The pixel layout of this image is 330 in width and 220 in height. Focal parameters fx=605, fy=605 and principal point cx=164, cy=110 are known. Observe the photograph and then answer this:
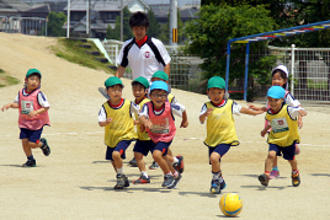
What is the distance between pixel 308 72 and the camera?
25.1 meters

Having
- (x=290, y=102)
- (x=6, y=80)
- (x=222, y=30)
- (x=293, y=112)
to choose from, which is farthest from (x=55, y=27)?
(x=293, y=112)

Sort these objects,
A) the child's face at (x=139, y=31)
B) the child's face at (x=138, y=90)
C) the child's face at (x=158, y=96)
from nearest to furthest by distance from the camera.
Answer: the child's face at (x=158, y=96) < the child's face at (x=138, y=90) < the child's face at (x=139, y=31)

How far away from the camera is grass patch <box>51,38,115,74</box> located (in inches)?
1124

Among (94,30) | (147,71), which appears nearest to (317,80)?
(147,71)

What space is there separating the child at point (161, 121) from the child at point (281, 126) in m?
1.25

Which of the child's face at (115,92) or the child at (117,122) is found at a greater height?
the child's face at (115,92)

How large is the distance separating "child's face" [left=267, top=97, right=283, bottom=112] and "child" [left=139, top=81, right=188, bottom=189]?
1218 mm

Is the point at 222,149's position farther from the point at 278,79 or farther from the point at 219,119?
the point at 278,79

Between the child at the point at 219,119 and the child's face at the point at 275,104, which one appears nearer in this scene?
the child at the point at 219,119

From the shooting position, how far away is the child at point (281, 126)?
8.15 metres

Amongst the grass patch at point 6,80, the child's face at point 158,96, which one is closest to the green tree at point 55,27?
the grass patch at point 6,80

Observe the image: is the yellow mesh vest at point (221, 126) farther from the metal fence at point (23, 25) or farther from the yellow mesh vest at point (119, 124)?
the metal fence at point (23, 25)

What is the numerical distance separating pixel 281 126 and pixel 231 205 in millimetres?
2367

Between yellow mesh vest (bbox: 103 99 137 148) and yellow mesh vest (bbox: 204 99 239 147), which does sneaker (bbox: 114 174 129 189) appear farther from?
yellow mesh vest (bbox: 204 99 239 147)
